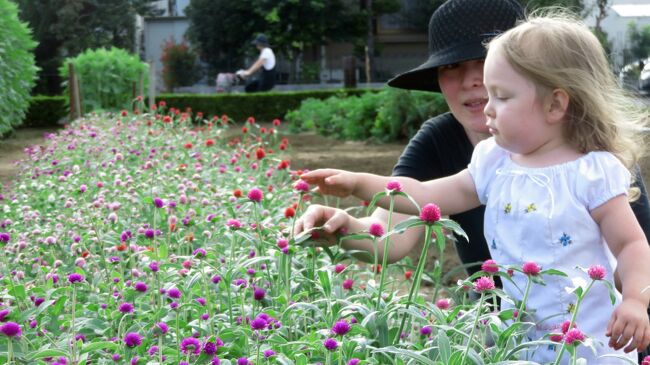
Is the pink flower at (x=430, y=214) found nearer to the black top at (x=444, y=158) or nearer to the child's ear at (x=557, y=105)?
the child's ear at (x=557, y=105)

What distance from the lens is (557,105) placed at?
2.22 metres

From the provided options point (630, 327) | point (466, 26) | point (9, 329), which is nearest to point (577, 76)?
point (630, 327)

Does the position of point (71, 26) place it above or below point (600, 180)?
above

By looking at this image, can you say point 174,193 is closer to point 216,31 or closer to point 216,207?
point 216,207

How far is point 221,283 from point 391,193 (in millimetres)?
570

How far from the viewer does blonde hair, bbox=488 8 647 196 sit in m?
2.18

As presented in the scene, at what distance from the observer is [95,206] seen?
3580 millimetres

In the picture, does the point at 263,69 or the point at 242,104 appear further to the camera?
the point at 263,69

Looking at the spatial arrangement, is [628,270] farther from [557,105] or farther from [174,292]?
[174,292]

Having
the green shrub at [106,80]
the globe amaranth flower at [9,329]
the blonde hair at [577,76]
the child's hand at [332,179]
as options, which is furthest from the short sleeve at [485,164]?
the green shrub at [106,80]

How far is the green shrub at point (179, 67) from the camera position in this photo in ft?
125

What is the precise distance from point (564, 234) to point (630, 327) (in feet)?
1.07

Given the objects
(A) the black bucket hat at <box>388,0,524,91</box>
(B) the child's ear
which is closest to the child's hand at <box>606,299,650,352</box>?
(B) the child's ear

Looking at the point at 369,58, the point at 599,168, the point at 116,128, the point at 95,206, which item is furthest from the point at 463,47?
the point at 369,58
